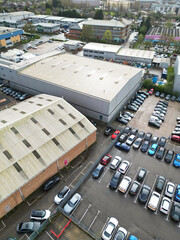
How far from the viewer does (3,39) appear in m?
88.6

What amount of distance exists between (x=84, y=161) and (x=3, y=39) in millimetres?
90265

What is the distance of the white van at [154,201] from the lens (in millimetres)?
24062

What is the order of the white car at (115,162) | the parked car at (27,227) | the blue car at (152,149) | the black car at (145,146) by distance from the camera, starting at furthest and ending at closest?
the black car at (145,146)
the blue car at (152,149)
the white car at (115,162)
the parked car at (27,227)

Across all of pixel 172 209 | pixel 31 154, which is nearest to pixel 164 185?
pixel 172 209

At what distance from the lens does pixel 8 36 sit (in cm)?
9062

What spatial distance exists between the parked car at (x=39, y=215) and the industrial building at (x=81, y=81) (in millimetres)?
23703

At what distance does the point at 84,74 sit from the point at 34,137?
25.7 m

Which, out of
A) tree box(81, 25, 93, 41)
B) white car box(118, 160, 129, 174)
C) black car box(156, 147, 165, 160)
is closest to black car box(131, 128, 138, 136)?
black car box(156, 147, 165, 160)

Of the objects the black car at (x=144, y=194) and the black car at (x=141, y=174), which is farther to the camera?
the black car at (x=141, y=174)

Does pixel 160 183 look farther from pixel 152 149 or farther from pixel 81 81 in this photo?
pixel 81 81

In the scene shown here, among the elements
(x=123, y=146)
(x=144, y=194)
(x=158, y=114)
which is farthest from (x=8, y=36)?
(x=144, y=194)

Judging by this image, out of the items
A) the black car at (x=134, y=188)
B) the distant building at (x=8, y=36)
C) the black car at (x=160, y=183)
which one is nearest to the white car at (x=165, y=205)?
the black car at (x=160, y=183)

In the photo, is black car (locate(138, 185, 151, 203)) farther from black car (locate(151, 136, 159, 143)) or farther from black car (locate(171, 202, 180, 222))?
black car (locate(151, 136, 159, 143))

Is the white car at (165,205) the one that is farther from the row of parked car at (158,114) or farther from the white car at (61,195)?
the row of parked car at (158,114)
